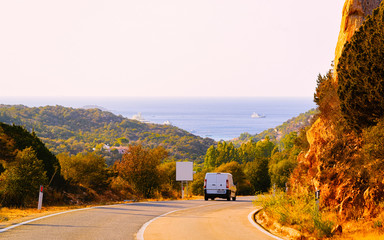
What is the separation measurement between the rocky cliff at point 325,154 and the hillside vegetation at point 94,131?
10506cm

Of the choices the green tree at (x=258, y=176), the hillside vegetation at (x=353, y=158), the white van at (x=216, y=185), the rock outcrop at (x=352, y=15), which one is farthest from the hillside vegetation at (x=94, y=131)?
the hillside vegetation at (x=353, y=158)

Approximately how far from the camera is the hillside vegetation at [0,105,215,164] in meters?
139

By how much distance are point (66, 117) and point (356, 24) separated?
6300 inches

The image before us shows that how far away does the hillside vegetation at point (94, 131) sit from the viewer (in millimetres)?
139288

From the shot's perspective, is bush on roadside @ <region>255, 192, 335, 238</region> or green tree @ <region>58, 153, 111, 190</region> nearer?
bush on roadside @ <region>255, 192, 335, 238</region>

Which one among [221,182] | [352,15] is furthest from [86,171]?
[352,15]

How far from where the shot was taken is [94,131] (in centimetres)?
17100

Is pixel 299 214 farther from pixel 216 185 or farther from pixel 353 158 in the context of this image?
pixel 216 185

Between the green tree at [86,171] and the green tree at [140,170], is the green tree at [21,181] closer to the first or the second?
the green tree at [86,171]

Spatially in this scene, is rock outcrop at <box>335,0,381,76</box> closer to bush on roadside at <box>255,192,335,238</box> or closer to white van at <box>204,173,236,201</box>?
bush on roadside at <box>255,192,335,238</box>

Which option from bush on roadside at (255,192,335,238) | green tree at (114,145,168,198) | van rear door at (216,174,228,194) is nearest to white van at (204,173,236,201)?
van rear door at (216,174,228,194)

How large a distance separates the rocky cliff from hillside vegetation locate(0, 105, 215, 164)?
105m

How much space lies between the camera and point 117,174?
3522 cm

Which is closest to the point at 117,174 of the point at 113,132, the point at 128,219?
the point at 128,219
